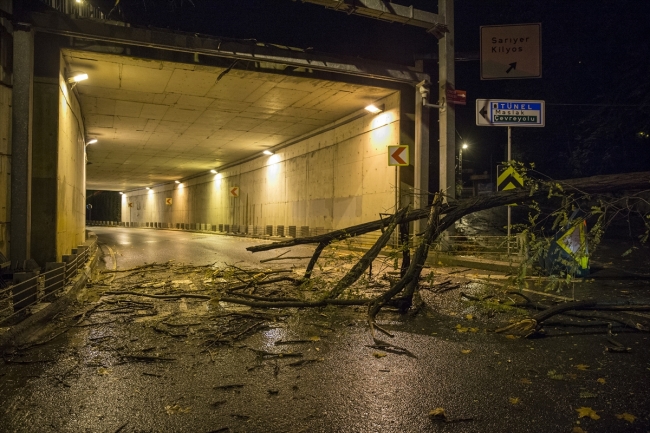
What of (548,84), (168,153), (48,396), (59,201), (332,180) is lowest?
(48,396)

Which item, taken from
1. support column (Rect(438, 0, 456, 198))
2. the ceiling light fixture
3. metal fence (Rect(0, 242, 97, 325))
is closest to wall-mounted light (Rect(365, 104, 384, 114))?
support column (Rect(438, 0, 456, 198))

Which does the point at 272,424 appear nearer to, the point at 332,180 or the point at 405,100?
the point at 405,100

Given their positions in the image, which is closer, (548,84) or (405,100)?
(405,100)

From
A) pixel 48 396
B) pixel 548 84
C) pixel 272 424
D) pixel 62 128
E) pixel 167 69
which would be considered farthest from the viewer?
pixel 548 84

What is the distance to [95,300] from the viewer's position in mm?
8180

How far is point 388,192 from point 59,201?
10515mm

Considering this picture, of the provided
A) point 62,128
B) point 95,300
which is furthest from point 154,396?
point 62,128

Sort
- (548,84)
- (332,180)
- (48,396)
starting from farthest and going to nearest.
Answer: (548,84) < (332,180) < (48,396)

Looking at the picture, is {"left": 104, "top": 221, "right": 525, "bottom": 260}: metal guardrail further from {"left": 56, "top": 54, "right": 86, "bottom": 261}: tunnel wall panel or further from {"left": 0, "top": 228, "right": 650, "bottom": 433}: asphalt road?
{"left": 56, "top": 54, "right": 86, "bottom": 261}: tunnel wall panel

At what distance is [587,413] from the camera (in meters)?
3.52

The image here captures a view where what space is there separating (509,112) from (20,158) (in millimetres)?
13060

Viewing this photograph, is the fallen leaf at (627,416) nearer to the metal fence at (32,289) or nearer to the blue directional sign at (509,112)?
the metal fence at (32,289)

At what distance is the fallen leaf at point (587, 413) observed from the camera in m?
3.48

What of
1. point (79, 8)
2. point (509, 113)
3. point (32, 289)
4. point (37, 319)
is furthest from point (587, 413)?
point (79, 8)
